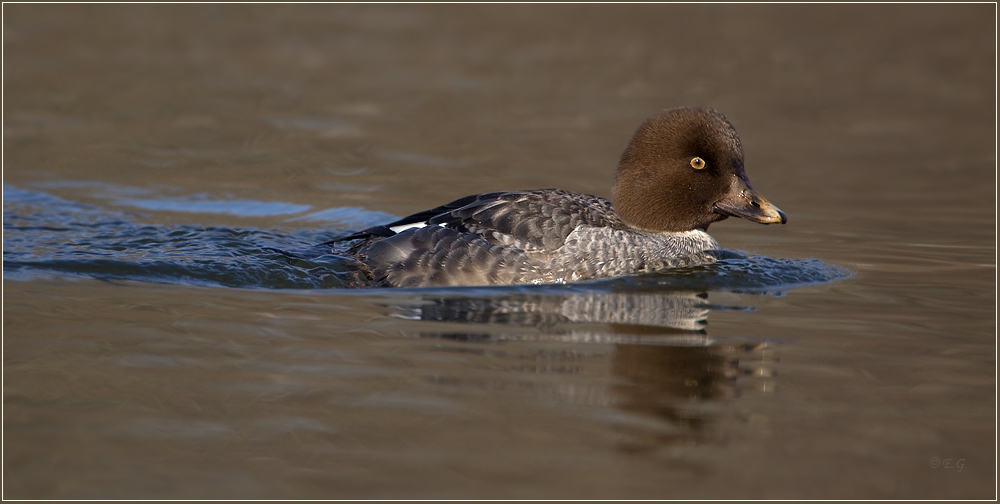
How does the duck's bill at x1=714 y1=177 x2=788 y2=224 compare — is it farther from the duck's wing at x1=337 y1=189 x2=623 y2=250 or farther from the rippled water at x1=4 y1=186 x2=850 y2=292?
the duck's wing at x1=337 y1=189 x2=623 y2=250

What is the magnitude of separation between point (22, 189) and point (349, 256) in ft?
15.9

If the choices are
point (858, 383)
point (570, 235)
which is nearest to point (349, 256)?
point (570, 235)

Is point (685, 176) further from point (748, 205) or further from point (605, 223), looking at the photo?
point (605, 223)

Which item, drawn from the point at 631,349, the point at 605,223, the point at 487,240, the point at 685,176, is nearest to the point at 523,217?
the point at 487,240

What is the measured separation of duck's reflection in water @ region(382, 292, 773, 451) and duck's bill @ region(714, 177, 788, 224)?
0.80 m

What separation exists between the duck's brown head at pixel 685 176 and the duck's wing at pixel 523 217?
290 mm

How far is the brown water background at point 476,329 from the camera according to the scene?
181 inches

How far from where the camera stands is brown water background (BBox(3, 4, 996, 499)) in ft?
15.1

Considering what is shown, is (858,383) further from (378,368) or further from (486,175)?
(486,175)

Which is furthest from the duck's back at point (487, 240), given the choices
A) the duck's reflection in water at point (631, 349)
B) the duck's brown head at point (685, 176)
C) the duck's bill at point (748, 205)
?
the duck's bill at point (748, 205)

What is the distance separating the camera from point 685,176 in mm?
7871

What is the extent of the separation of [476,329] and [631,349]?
103 centimetres

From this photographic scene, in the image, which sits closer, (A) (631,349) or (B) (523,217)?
Answer: (A) (631,349)

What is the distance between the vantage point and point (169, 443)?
475 centimetres
